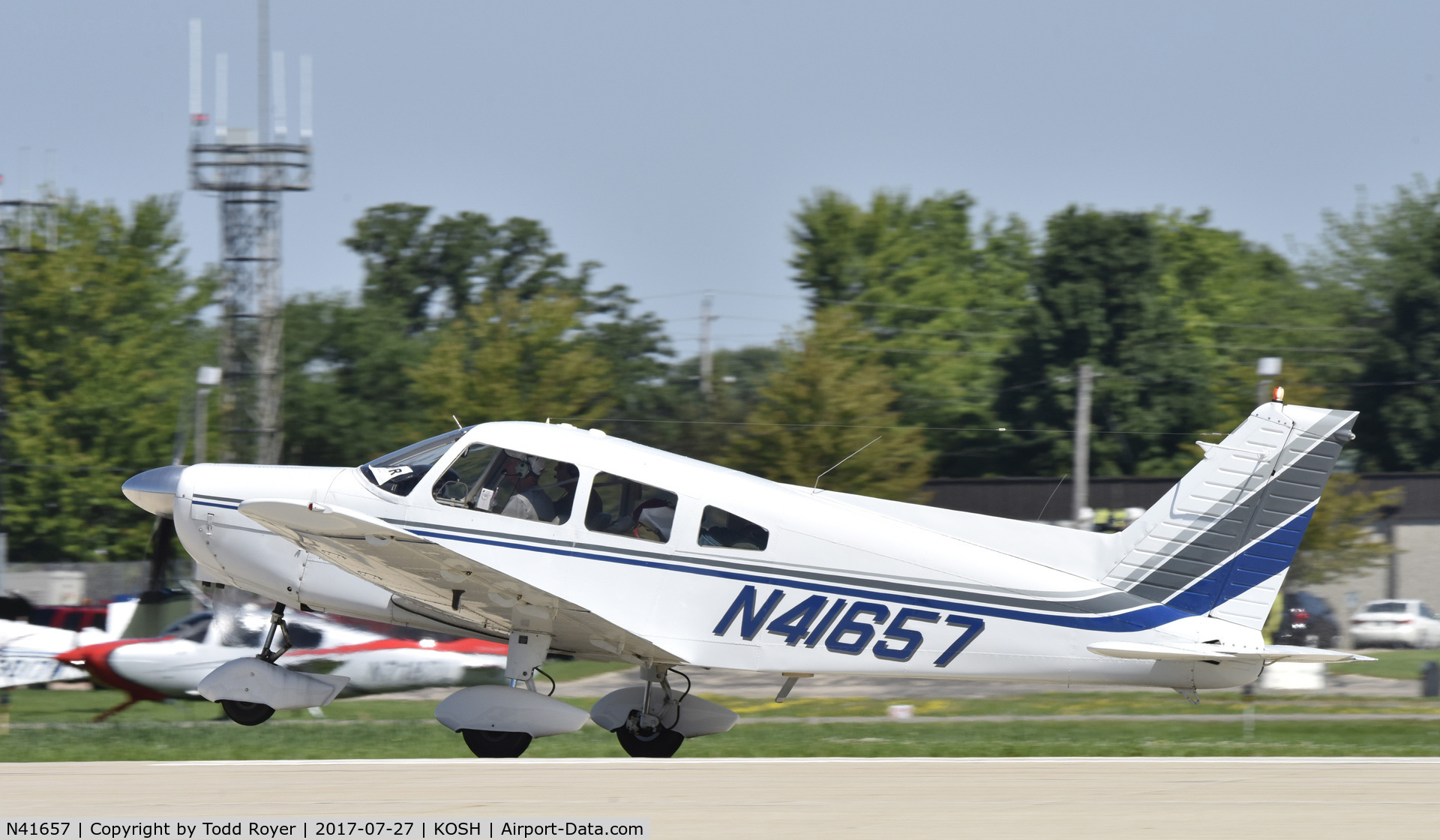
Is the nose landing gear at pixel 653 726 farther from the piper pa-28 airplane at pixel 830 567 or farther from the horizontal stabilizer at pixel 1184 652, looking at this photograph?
the horizontal stabilizer at pixel 1184 652

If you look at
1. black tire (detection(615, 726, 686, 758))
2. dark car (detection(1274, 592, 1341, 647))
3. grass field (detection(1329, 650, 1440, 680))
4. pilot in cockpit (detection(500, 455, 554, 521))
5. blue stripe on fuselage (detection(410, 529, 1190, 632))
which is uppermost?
pilot in cockpit (detection(500, 455, 554, 521))

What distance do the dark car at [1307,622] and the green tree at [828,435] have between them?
311 inches

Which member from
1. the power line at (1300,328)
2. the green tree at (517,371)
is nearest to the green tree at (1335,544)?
the green tree at (517,371)

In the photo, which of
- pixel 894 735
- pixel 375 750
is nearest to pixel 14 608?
pixel 375 750

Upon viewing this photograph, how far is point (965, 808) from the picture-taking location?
6.89 m

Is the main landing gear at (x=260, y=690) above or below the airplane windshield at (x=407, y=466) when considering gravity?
below

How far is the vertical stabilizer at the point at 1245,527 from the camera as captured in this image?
31.5 ft

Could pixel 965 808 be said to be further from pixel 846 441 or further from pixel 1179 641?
pixel 846 441

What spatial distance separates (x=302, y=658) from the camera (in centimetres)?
1761

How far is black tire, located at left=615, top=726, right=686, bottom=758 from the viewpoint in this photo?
34.5ft

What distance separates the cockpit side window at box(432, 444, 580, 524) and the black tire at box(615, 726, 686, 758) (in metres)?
1.89

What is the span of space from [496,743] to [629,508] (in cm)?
193
